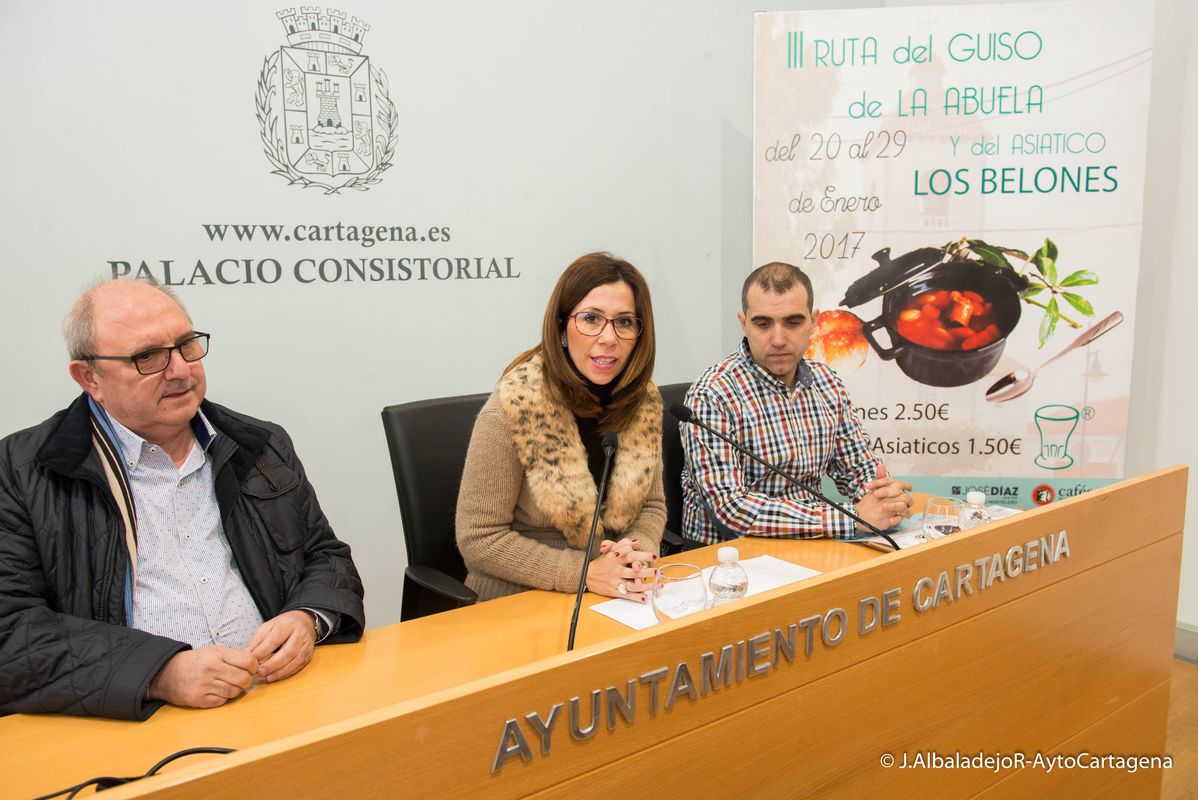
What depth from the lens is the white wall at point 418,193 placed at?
2303 millimetres

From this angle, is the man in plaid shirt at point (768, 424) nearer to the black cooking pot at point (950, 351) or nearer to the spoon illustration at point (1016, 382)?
the black cooking pot at point (950, 351)

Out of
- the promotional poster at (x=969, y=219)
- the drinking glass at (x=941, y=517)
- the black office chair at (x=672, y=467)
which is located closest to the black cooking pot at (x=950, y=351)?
the promotional poster at (x=969, y=219)

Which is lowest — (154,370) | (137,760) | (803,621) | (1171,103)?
(137,760)

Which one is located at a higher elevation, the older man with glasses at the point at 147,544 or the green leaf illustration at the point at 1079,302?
the green leaf illustration at the point at 1079,302

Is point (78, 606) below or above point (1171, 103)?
below

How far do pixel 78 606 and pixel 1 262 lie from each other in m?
1.35

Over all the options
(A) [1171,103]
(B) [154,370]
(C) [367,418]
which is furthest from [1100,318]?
(B) [154,370]

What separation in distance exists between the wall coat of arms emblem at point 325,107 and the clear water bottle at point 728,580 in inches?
73.5

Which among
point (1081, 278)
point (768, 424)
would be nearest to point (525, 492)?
point (768, 424)

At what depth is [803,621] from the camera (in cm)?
110

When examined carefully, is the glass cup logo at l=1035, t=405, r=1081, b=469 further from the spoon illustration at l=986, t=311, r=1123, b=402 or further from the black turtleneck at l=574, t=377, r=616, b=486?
the black turtleneck at l=574, t=377, r=616, b=486

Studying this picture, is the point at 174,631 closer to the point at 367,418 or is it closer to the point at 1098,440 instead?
the point at 367,418

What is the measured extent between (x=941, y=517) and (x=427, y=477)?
1335 mm

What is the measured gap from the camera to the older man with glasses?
124 cm
